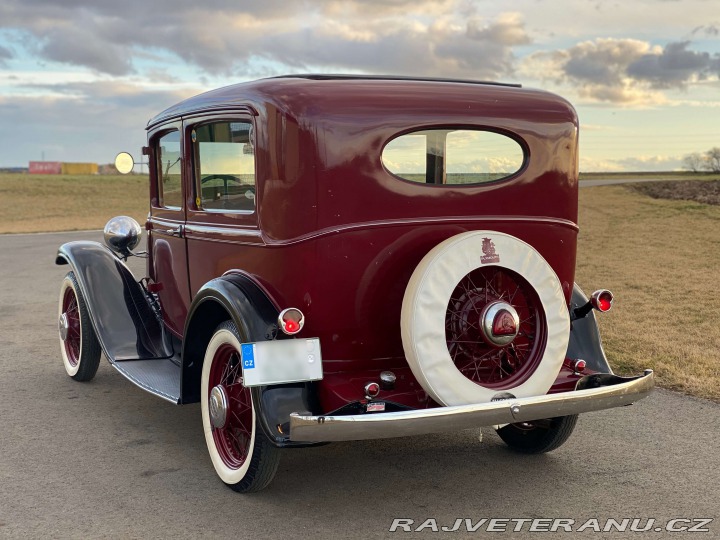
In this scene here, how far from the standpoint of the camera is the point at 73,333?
617cm

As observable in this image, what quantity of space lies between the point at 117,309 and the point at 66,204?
105 ft

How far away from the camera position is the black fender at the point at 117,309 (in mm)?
5285

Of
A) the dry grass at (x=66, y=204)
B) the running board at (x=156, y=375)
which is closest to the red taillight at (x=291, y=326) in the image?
the running board at (x=156, y=375)

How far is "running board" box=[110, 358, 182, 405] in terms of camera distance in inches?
176

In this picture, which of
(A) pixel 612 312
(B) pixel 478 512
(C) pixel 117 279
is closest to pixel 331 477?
(B) pixel 478 512

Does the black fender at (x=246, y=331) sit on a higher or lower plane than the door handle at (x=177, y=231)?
lower

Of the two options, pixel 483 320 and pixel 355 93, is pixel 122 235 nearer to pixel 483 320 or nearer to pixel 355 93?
pixel 355 93

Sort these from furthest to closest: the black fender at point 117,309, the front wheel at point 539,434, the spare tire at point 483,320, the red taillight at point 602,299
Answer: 1. the black fender at point 117,309
2. the front wheel at point 539,434
3. the red taillight at point 602,299
4. the spare tire at point 483,320

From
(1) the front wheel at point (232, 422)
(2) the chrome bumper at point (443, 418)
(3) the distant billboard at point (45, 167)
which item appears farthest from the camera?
(3) the distant billboard at point (45, 167)

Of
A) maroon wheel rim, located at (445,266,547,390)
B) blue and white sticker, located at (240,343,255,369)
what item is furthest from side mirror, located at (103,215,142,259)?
maroon wheel rim, located at (445,266,547,390)

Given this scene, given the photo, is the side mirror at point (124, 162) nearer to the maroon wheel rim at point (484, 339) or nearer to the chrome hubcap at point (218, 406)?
the chrome hubcap at point (218, 406)

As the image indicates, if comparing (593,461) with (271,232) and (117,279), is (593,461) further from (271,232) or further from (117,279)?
(117,279)

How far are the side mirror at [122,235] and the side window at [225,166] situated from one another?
171 centimetres

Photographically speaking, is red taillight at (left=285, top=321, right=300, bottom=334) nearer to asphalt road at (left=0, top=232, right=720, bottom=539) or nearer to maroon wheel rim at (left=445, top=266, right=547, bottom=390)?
maroon wheel rim at (left=445, top=266, right=547, bottom=390)
